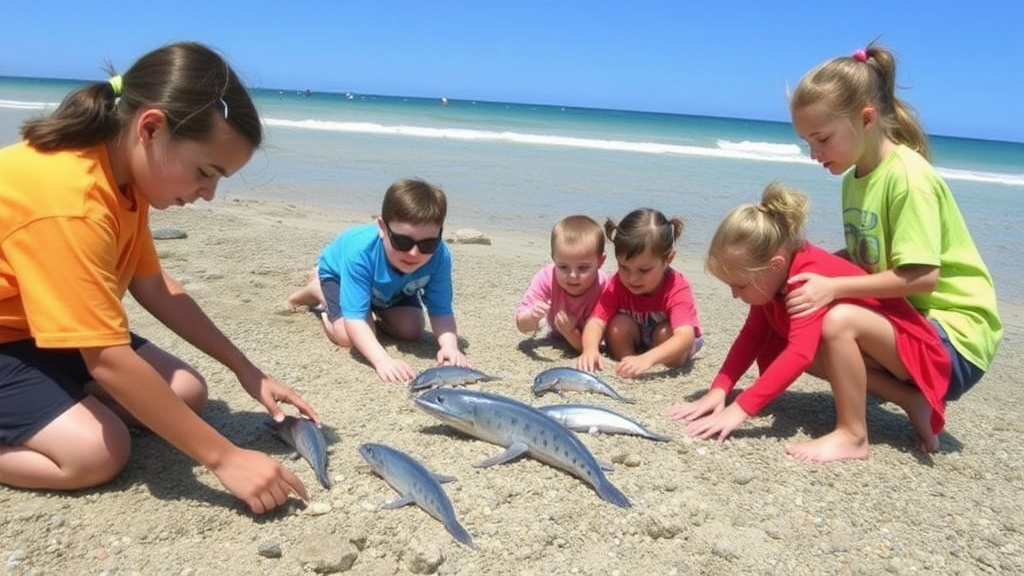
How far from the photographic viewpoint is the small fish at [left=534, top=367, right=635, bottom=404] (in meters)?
4.31

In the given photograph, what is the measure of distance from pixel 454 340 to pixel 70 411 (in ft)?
8.06

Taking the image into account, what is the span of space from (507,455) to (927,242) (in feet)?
6.76

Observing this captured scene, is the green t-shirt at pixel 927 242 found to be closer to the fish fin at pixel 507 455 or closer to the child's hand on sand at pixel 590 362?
the child's hand on sand at pixel 590 362

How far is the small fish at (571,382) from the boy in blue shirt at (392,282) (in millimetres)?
712

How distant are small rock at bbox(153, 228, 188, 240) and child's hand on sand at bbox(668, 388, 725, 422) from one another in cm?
567

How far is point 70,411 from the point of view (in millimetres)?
2934

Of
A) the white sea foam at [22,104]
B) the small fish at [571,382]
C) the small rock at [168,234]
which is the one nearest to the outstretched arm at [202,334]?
the small fish at [571,382]

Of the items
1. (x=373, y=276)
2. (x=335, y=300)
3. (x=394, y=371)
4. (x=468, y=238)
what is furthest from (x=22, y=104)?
(x=394, y=371)

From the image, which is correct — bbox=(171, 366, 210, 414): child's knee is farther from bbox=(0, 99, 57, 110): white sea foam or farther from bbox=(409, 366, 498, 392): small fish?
bbox=(0, 99, 57, 110): white sea foam

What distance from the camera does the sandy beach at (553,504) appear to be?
266 cm

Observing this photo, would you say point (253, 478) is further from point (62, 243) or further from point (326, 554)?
point (62, 243)

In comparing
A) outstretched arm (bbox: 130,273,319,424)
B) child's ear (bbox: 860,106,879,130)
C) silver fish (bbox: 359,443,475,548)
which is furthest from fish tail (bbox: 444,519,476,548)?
child's ear (bbox: 860,106,879,130)

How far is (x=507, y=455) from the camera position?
10.9 ft

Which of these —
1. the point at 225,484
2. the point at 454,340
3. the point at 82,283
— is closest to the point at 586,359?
the point at 454,340
